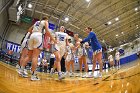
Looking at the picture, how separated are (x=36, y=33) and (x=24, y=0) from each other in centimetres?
658

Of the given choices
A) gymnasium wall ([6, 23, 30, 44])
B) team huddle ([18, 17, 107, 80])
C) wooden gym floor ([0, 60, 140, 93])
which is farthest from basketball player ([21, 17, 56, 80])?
gymnasium wall ([6, 23, 30, 44])

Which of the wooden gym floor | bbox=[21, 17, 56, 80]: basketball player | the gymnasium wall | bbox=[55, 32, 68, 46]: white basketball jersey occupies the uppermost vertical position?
the gymnasium wall

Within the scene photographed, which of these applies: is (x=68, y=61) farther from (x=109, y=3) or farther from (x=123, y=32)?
(x=109, y=3)

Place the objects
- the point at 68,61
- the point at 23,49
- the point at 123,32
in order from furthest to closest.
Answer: the point at 123,32 < the point at 68,61 < the point at 23,49

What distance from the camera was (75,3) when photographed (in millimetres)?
10273

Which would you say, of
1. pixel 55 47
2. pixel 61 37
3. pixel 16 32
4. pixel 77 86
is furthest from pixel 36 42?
pixel 16 32

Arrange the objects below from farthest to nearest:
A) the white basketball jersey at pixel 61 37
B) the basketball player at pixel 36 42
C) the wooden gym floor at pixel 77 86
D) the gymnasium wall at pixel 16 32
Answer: the gymnasium wall at pixel 16 32 → the white basketball jersey at pixel 61 37 → the basketball player at pixel 36 42 → the wooden gym floor at pixel 77 86

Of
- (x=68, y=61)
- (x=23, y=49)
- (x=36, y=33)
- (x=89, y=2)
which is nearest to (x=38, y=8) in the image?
(x=89, y=2)

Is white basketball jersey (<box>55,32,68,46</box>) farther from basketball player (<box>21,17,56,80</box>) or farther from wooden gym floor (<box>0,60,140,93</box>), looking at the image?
wooden gym floor (<box>0,60,140,93</box>)

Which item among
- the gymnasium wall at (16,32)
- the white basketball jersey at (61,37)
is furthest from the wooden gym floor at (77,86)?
the gymnasium wall at (16,32)

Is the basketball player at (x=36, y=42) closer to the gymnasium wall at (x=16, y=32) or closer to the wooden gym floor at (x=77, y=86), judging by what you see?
the wooden gym floor at (x=77, y=86)

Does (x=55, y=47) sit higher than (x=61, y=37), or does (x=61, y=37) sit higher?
(x=61, y=37)

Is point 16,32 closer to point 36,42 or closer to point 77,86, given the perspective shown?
point 36,42

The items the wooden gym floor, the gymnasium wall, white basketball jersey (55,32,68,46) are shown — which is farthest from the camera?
the gymnasium wall
